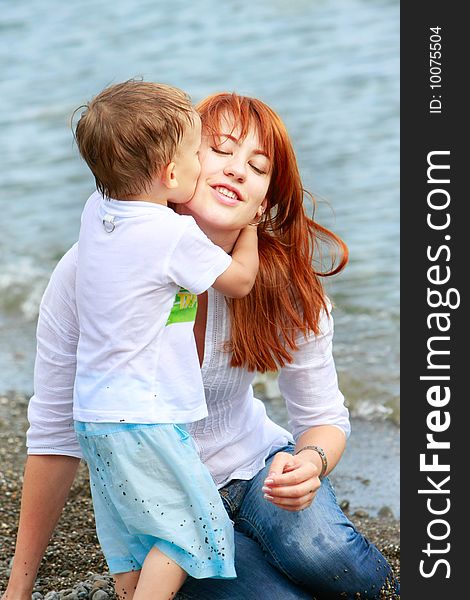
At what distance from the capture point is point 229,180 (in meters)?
3.02

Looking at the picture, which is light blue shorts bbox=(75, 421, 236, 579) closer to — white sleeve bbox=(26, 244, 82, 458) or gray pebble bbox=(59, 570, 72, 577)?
white sleeve bbox=(26, 244, 82, 458)

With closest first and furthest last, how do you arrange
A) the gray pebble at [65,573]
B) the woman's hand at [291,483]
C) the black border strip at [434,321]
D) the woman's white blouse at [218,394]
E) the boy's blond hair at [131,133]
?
the boy's blond hair at [131,133], the woman's hand at [291,483], the woman's white blouse at [218,394], the black border strip at [434,321], the gray pebble at [65,573]

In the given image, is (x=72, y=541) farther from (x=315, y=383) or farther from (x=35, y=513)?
(x=315, y=383)

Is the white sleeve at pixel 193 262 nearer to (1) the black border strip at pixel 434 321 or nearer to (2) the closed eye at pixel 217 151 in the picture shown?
(2) the closed eye at pixel 217 151

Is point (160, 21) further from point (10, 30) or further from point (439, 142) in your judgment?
point (439, 142)

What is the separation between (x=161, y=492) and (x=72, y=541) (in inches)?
48.2

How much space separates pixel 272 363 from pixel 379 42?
937 cm

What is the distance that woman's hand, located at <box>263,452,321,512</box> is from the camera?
2910 mm

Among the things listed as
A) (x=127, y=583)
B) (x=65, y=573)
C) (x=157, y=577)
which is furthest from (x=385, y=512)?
(x=157, y=577)

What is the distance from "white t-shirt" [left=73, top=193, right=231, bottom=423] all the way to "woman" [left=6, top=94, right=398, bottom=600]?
11.5 inches

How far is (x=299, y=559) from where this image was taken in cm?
315

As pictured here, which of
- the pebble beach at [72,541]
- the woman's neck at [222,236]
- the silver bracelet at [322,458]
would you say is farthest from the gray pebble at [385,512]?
the woman's neck at [222,236]

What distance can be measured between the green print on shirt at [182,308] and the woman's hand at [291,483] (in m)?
0.43

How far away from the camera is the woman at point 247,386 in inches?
122
